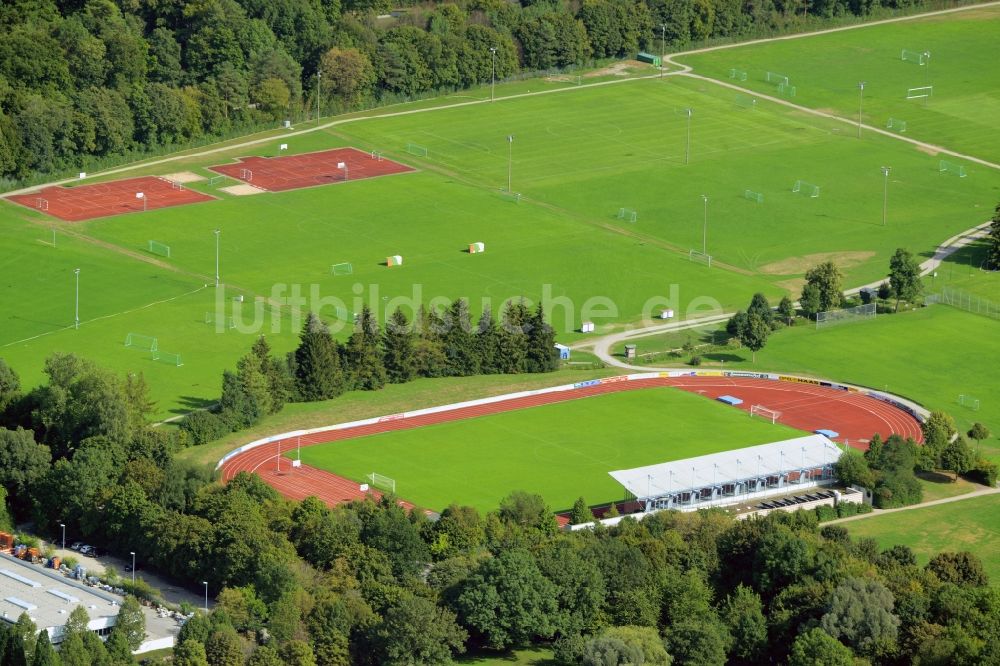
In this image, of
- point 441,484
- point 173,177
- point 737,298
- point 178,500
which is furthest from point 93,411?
point 173,177

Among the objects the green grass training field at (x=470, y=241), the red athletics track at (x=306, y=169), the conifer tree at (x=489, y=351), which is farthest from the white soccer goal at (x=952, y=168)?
the conifer tree at (x=489, y=351)

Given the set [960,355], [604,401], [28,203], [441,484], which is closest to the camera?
[441,484]

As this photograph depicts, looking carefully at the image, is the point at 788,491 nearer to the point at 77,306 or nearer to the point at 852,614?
the point at 852,614

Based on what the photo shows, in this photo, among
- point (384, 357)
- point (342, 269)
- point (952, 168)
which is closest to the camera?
point (384, 357)

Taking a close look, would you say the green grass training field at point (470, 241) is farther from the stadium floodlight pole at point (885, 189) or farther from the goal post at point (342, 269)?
the goal post at point (342, 269)

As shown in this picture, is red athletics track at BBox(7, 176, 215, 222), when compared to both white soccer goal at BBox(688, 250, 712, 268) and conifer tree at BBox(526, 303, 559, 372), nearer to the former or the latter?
white soccer goal at BBox(688, 250, 712, 268)

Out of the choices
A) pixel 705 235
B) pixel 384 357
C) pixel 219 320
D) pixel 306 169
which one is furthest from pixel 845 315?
pixel 306 169

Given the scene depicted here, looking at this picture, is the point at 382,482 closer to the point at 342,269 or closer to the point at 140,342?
the point at 140,342
